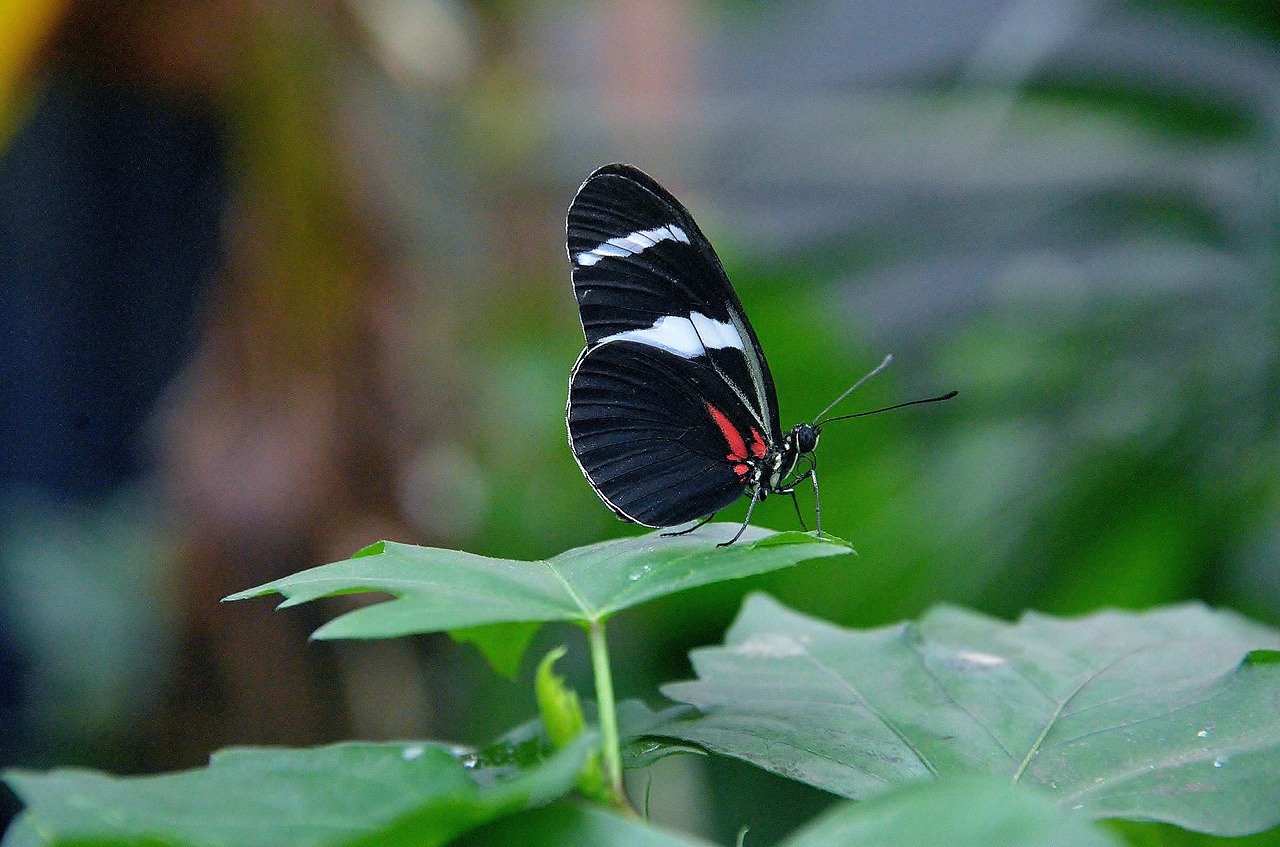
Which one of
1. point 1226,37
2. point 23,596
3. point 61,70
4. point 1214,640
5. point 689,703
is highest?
point 61,70

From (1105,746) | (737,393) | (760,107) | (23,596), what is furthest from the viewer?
(760,107)

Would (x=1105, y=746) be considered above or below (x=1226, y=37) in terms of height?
below

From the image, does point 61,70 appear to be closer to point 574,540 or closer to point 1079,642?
point 574,540

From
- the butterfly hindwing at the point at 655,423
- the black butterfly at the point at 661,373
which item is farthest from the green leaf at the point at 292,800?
the butterfly hindwing at the point at 655,423

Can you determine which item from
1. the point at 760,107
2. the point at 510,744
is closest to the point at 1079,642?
the point at 510,744

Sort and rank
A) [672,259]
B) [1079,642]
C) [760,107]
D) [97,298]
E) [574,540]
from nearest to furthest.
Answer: [1079,642], [672,259], [574,540], [97,298], [760,107]

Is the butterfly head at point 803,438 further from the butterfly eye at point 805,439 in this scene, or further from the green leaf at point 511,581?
the green leaf at point 511,581

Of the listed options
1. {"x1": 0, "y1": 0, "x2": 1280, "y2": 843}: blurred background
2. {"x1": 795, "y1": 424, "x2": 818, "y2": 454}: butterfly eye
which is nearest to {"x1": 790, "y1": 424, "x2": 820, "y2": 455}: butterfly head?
{"x1": 795, "y1": 424, "x2": 818, "y2": 454}: butterfly eye

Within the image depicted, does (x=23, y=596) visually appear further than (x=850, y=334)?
Yes
